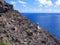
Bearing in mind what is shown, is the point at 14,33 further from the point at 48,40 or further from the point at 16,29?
the point at 48,40

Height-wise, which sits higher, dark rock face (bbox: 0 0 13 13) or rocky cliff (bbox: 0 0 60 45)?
dark rock face (bbox: 0 0 13 13)

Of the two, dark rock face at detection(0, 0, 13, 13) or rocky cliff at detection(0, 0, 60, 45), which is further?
dark rock face at detection(0, 0, 13, 13)

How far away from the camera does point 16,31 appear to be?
27.8 metres

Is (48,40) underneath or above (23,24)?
underneath

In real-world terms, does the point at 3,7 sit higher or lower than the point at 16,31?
higher

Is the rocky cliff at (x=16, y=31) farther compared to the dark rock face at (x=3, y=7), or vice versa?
the dark rock face at (x=3, y=7)

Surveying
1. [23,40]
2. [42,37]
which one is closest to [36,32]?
[42,37]

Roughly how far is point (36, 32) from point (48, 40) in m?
2.04

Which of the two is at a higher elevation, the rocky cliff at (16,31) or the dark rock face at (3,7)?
the dark rock face at (3,7)

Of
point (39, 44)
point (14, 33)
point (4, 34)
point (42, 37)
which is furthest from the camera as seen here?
point (42, 37)

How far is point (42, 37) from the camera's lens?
3145 centimetres

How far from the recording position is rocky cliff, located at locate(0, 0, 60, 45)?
25253 millimetres

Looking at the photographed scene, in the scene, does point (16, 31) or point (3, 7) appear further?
point (3, 7)

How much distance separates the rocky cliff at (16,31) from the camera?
82.9 feet
